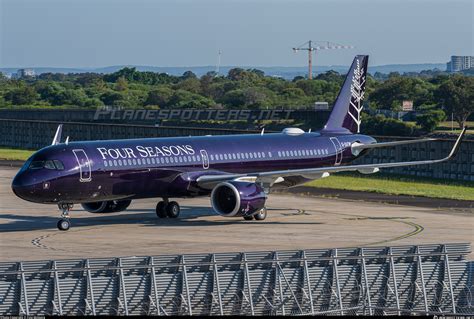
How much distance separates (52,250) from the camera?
4656 centimetres

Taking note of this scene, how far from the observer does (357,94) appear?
6875 centimetres

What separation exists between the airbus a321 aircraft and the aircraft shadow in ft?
2.51

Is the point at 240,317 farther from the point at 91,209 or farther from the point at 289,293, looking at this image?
the point at 91,209

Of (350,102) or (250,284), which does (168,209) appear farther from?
(250,284)

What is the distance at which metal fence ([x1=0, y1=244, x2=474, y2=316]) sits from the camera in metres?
30.6

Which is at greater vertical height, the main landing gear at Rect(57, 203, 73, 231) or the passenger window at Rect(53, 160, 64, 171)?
the passenger window at Rect(53, 160, 64, 171)

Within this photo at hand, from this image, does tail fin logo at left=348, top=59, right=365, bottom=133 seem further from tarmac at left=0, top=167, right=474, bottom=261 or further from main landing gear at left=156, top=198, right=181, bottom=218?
main landing gear at left=156, top=198, right=181, bottom=218

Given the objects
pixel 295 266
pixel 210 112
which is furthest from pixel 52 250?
pixel 210 112

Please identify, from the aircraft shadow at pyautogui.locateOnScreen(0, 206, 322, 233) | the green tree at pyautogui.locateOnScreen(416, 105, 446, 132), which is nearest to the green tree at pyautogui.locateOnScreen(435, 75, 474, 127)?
the green tree at pyautogui.locateOnScreen(416, 105, 446, 132)

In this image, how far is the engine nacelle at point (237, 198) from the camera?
5394 centimetres

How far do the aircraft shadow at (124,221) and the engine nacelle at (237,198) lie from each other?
4.67 feet

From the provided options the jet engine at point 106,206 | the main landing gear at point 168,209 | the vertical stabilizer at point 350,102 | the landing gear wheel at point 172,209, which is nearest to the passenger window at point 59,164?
the jet engine at point 106,206

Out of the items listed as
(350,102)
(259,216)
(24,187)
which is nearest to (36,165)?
(24,187)

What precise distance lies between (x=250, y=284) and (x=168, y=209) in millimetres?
26017
